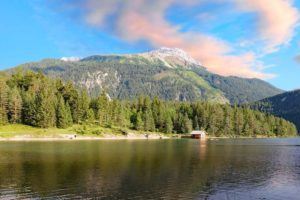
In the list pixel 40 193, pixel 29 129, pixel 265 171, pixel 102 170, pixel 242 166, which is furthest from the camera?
pixel 29 129

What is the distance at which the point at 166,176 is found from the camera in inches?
2464

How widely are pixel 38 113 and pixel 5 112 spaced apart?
17373 millimetres

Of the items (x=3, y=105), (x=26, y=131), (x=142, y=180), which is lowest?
(x=142, y=180)

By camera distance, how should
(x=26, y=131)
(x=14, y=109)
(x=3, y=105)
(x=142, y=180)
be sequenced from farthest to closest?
(x=14, y=109)
(x=3, y=105)
(x=26, y=131)
(x=142, y=180)

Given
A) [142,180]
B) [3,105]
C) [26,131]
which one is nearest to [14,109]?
[3,105]

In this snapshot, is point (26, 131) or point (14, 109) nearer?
point (26, 131)

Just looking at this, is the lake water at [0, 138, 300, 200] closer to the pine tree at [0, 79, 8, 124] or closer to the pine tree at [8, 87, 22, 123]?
the pine tree at [0, 79, 8, 124]

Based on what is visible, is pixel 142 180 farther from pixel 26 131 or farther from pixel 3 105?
pixel 3 105

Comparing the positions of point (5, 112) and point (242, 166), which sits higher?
point (5, 112)

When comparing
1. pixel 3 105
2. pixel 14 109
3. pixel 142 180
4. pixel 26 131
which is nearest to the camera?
pixel 142 180

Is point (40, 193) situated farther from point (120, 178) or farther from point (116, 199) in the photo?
point (120, 178)

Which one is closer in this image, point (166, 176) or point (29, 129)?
point (166, 176)

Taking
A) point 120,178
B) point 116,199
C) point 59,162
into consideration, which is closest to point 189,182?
point 120,178

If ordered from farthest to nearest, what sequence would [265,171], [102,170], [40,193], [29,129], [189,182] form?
[29,129] → [265,171] → [102,170] → [189,182] → [40,193]
